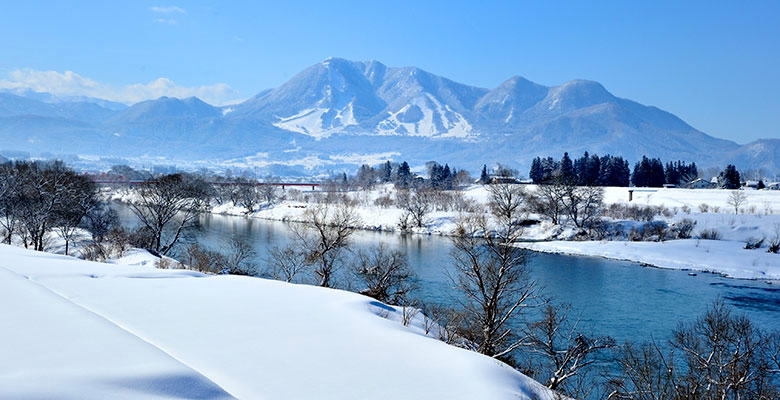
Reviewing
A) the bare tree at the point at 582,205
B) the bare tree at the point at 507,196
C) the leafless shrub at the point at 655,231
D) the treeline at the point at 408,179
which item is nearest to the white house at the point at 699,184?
the bare tree at the point at 582,205

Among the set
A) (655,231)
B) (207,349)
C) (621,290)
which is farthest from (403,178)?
(207,349)

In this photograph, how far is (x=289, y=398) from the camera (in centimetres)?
689

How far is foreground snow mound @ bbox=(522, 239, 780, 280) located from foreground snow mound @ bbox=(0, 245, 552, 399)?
38.7 meters

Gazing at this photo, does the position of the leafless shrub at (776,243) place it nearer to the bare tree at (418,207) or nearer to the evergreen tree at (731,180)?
the bare tree at (418,207)

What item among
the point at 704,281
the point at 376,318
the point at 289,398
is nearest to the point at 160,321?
the point at 289,398

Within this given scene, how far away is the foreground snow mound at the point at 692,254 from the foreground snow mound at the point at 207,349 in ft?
127

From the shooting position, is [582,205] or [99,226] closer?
[99,226]

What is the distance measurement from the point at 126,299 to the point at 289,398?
20.1 ft

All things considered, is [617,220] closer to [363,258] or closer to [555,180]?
[555,180]

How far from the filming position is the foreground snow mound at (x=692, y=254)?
39.5 m

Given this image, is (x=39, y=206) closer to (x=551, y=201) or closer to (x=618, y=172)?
(x=551, y=201)

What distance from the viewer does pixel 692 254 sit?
43.8 metres

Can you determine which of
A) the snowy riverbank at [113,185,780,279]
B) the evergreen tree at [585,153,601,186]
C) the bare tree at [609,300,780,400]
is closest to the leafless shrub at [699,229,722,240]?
the snowy riverbank at [113,185,780,279]

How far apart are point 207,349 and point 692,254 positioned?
46925 mm
